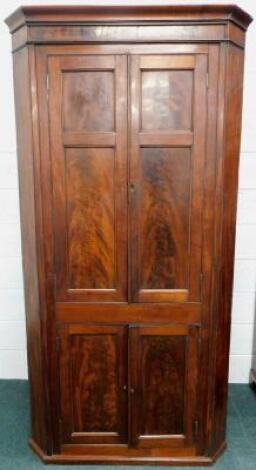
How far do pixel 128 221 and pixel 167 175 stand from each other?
0.26 metres

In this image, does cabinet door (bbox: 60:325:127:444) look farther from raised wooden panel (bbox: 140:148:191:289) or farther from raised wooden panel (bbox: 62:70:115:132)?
raised wooden panel (bbox: 62:70:115:132)

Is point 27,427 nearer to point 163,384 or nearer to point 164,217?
point 163,384

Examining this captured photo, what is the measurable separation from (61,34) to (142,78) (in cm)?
37

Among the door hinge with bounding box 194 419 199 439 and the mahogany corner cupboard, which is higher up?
the mahogany corner cupboard

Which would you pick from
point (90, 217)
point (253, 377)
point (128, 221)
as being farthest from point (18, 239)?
point (253, 377)

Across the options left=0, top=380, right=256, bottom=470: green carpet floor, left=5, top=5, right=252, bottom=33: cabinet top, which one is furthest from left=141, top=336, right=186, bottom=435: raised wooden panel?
left=5, top=5, right=252, bottom=33: cabinet top

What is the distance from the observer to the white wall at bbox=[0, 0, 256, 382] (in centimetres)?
233

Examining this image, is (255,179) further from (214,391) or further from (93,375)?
(93,375)

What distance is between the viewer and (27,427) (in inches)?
89.0

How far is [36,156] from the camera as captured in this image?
172 centimetres

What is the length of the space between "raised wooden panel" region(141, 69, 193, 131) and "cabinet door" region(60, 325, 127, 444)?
3.13 feet

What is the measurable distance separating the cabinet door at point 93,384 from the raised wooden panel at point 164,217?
0.34 meters

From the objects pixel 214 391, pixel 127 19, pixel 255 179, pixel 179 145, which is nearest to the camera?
pixel 127 19

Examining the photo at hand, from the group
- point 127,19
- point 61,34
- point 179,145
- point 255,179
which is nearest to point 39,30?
point 61,34
